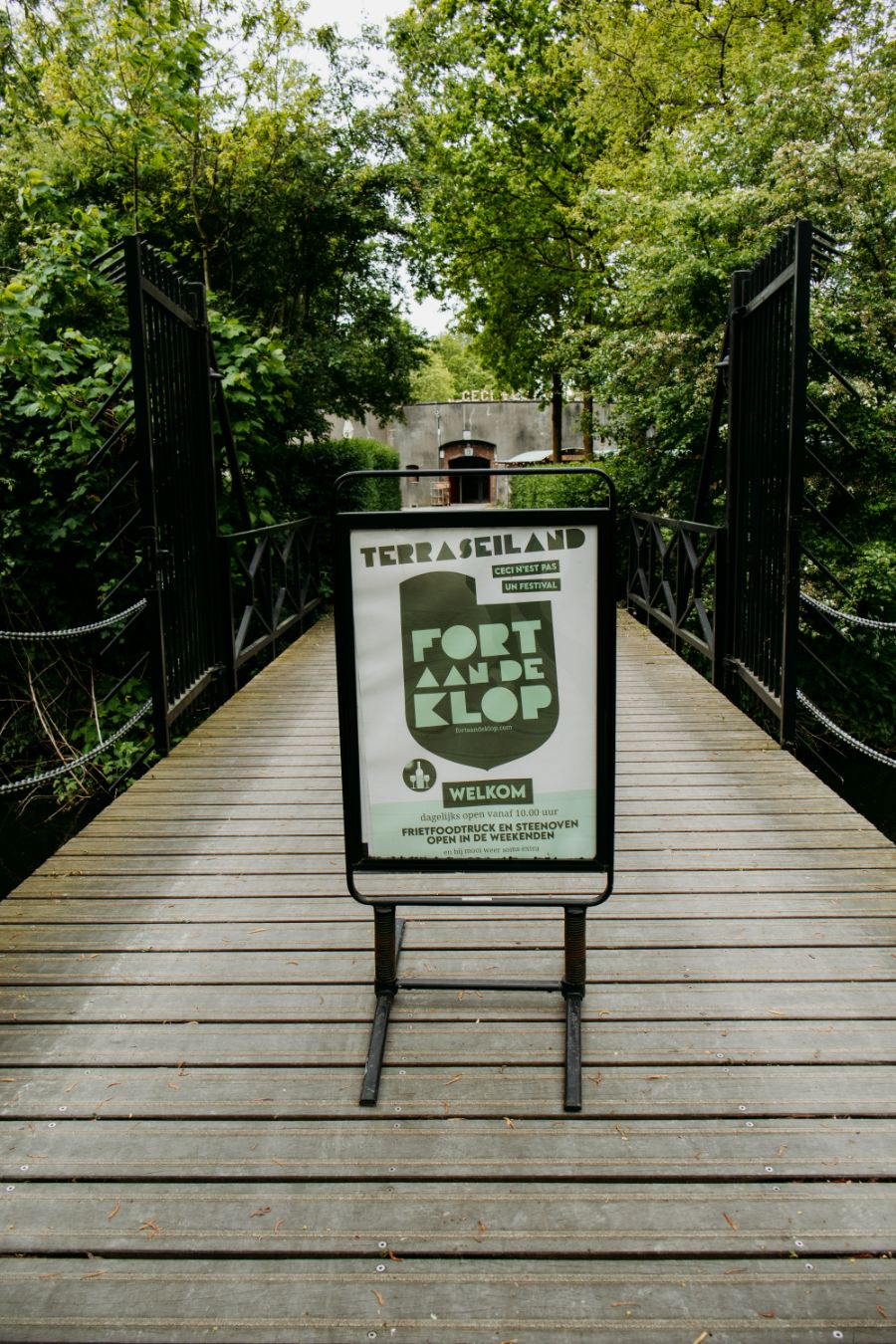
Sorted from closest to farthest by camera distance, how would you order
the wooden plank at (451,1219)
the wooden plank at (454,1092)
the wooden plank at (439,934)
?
the wooden plank at (451,1219) < the wooden plank at (454,1092) < the wooden plank at (439,934)

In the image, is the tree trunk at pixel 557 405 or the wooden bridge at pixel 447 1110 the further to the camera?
the tree trunk at pixel 557 405

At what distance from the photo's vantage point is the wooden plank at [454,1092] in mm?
2379

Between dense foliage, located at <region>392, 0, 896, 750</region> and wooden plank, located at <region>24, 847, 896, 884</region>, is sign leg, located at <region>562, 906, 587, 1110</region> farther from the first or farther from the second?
dense foliage, located at <region>392, 0, 896, 750</region>

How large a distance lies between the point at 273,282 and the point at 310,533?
16.9ft

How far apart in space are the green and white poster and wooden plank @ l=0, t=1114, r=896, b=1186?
67cm

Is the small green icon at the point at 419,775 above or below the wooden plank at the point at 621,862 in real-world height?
above

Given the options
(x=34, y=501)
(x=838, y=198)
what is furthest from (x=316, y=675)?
(x=838, y=198)

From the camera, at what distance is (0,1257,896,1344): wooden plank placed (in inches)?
70.6

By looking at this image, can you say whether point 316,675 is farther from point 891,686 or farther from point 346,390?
point 346,390

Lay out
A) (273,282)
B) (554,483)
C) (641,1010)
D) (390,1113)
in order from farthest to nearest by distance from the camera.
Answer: (554,483) → (273,282) → (641,1010) → (390,1113)

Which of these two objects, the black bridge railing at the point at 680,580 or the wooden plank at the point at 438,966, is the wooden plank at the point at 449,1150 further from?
the black bridge railing at the point at 680,580

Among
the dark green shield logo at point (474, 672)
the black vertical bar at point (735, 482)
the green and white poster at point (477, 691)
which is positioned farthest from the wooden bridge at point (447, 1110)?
the black vertical bar at point (735, 482)

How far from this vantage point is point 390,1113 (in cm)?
238

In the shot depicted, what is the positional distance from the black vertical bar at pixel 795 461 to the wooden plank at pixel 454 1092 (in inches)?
111
